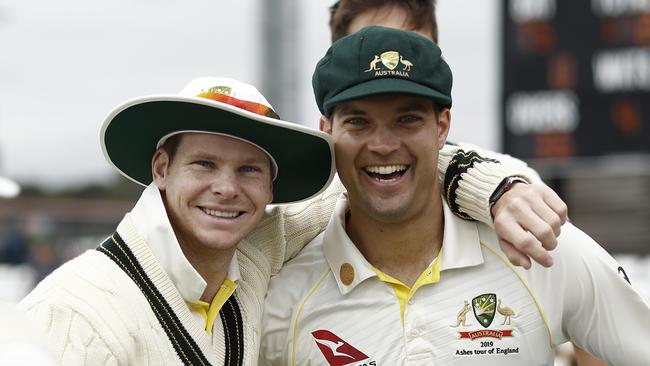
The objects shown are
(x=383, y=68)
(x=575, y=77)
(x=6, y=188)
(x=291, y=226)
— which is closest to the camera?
(x=383, y=68)

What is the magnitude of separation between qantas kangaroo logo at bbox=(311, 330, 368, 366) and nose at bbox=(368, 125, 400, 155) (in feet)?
1.84

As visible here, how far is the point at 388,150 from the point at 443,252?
1.19 feet

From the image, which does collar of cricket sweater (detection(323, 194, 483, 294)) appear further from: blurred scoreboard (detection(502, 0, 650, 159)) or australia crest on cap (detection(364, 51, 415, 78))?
blurred scoreboard (detection(502, 0, 650, 159))

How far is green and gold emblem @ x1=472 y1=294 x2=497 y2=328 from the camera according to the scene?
2861mm

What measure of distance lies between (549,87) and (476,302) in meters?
7.98

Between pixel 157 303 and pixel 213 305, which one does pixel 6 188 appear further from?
pixel 157 303

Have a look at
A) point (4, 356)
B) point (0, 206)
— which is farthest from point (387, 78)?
point (0, 206)

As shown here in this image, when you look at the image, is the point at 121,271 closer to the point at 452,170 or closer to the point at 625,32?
the point at 452,170

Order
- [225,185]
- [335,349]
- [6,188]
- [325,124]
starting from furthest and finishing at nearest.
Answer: [6,188]
[325,124]
[335,349]
[225,185]

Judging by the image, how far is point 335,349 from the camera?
2.91m

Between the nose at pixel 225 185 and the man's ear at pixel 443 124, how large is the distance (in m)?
0.66

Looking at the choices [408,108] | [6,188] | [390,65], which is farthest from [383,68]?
[6,188]

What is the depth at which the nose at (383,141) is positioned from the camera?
2824mm

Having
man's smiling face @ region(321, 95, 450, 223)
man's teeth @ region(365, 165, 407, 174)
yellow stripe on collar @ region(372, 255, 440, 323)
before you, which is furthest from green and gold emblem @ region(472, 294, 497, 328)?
man's teeth @ region(365, 165, 407, 174)
